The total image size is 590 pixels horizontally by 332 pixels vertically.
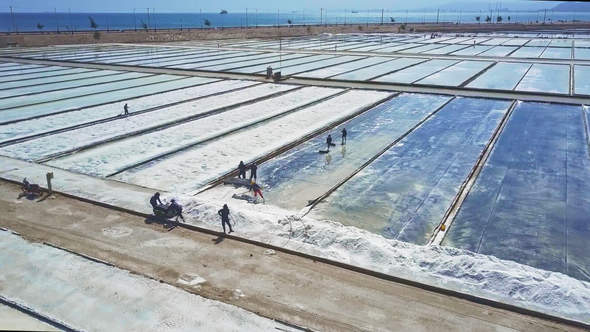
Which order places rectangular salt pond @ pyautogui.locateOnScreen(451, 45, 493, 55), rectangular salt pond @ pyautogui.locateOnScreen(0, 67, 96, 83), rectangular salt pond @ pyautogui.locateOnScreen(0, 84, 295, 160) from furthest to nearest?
rectangular salt pond @ pyautogui.locateOnScreen(451, 45, 493, 55) < rectangular salt pond @ pyautogui.locateOnScreen(0, 67, 96, 83) < rectangular salt pond @ pyautogui.locateOnScreen(0, 84, 295, 160)

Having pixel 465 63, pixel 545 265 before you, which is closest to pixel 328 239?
pixel 545 265

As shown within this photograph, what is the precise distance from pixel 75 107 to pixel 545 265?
26056 mm

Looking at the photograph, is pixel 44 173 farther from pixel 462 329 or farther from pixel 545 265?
pixel 545 265

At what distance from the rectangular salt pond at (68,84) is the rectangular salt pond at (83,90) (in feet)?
2.43

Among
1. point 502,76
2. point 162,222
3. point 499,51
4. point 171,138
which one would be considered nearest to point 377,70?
point 502,76

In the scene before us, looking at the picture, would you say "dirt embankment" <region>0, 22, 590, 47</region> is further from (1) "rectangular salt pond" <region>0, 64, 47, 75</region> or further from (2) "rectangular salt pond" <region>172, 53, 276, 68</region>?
(2) "rectangular salt pond" <region>172, 53, 276, 68</region>

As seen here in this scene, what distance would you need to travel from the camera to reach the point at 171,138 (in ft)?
71.7

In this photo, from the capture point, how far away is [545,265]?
11273mm

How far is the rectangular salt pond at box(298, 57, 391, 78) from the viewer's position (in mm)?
40406

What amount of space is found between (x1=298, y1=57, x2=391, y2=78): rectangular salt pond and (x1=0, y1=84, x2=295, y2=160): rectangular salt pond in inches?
324

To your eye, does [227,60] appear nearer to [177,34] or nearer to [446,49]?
[446,49]

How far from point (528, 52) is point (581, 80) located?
2349cm

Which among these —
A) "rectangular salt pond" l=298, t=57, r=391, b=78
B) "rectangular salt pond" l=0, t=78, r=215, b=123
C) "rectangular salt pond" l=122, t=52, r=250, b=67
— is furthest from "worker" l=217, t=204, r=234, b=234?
"rectangular salt pond" l=122, t=52, r=250, b=67

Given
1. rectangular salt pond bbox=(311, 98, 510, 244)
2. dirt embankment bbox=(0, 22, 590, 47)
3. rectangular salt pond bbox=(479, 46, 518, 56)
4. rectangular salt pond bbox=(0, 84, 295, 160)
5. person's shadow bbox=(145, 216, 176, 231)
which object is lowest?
person's shadow bbox=(145, 216, 176, 231)
